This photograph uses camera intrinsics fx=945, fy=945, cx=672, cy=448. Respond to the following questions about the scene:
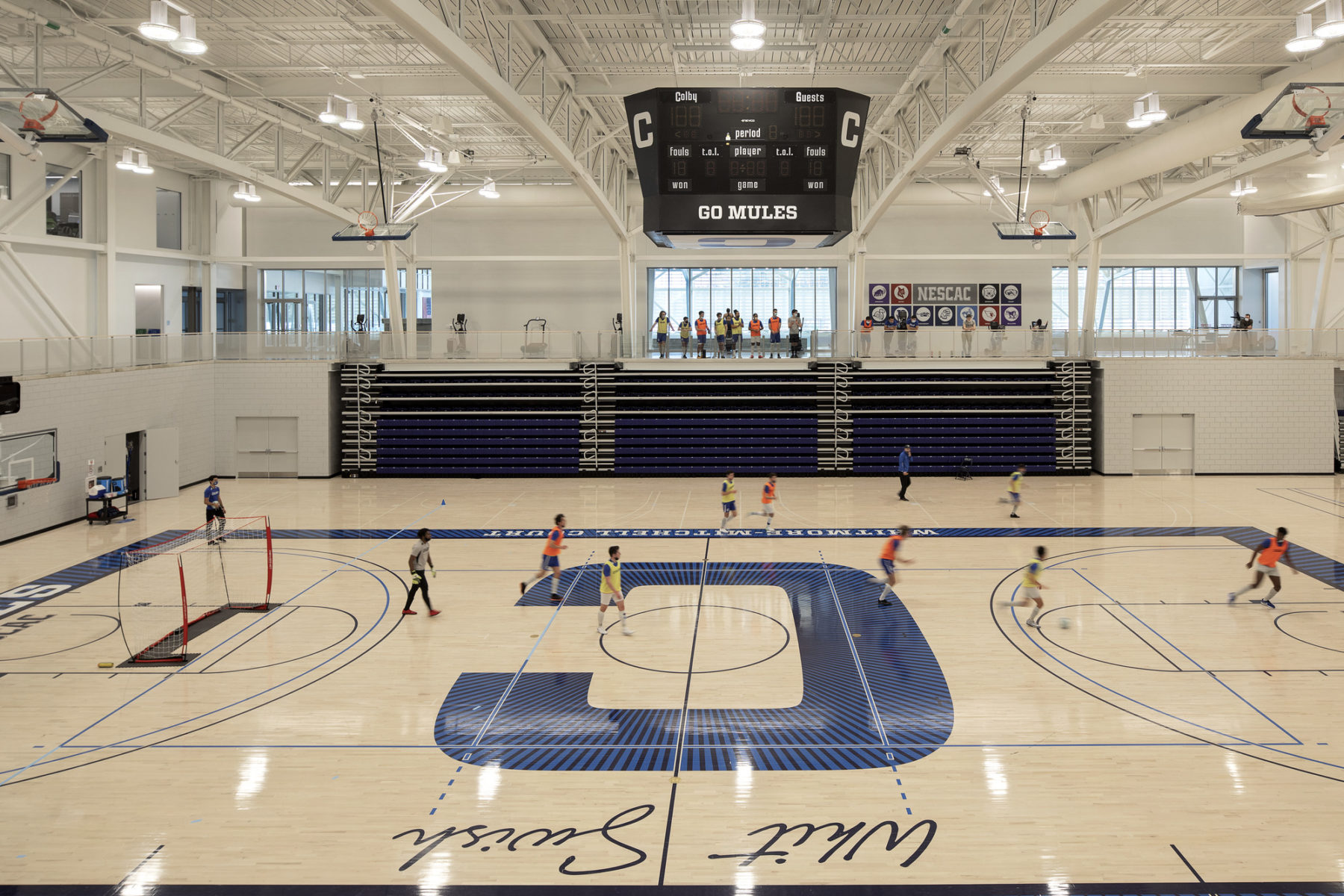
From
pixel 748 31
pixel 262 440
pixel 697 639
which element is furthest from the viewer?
pixel 262 440

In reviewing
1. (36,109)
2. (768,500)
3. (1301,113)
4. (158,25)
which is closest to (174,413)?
(36,109)

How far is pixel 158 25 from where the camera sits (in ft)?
45.3

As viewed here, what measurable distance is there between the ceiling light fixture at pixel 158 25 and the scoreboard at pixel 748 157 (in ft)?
23.7

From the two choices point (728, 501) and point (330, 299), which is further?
point (330, 299)

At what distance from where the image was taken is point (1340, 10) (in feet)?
43.9

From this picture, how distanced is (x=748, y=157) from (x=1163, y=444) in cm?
2119

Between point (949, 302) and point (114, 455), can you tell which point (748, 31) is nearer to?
point (114, 455)

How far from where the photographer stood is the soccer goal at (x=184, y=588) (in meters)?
14.1

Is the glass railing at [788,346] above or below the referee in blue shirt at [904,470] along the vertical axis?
above

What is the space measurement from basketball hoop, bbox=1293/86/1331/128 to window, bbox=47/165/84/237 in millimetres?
30490

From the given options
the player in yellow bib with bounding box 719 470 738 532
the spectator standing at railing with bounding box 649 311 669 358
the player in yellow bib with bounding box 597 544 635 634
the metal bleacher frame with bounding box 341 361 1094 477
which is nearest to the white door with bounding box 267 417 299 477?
the metal bleacher frame with bounding box 341 361 1094 477

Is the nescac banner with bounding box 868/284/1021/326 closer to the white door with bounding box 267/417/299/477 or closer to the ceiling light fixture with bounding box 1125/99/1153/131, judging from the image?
the ceiling light fixture with bounding box 1125/99/1153/131

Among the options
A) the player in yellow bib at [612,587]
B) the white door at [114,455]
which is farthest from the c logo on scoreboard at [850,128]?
the white door at [114,455]

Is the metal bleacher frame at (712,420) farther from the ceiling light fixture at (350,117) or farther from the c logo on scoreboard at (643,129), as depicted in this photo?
the c logo on scoreboard at (643,129)
